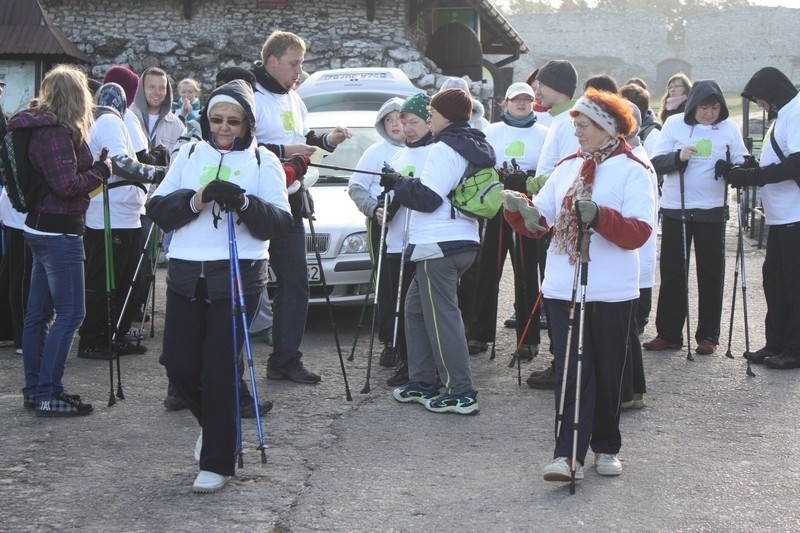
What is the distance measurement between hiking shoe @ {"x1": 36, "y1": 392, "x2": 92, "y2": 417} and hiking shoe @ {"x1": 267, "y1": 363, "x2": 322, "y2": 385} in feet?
4.47

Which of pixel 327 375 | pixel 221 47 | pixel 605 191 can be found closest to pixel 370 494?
pixel 605 191

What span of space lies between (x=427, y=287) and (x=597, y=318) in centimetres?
156

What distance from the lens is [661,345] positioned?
883cm

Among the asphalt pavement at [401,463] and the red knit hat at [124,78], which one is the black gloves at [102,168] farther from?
the red knit hat at [124,78]

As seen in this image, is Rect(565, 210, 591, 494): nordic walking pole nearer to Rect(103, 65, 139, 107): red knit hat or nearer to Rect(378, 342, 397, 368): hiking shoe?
Rect(378, 342, 397, 368): hiking shoe

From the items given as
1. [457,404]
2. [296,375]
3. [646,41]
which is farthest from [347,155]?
[646,41]

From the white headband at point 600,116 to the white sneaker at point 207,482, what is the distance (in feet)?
8.02

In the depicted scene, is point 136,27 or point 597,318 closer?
point 597,318

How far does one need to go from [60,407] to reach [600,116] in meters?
3.53

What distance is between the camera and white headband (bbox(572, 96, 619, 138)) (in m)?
5.55

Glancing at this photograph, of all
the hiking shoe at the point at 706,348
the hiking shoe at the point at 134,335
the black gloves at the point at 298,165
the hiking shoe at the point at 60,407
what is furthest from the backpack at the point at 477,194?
the hiking shoe at the point at 134,335

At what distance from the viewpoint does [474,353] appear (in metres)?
8.72

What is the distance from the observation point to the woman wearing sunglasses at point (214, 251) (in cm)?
532

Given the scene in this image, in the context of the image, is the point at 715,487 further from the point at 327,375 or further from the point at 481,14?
the point at 481,14
